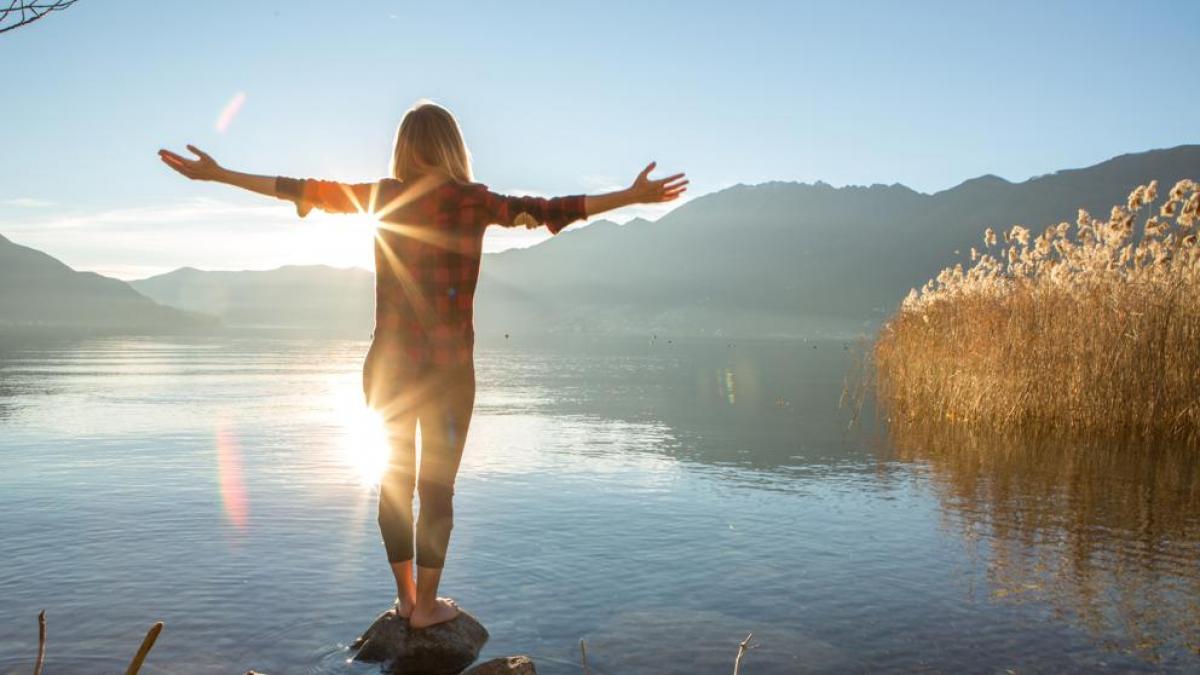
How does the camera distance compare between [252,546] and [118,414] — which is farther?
[118,414]

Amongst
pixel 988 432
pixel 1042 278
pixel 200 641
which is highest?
pixel 1042 278

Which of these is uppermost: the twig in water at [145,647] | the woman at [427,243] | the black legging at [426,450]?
the woman at [427,243]

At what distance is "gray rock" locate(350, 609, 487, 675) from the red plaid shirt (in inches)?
60.7

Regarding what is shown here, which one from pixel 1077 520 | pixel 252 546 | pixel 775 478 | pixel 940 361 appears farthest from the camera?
pixel 940 361

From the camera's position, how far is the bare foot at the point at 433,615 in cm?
514

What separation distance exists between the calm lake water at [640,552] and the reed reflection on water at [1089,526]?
0.04 m

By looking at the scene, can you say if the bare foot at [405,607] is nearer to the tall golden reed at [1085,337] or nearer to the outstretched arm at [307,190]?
the outstretched arm at [307,190]

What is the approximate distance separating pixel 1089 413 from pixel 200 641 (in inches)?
550

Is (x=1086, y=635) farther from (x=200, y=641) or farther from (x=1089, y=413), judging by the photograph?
(x=1089, y=413)

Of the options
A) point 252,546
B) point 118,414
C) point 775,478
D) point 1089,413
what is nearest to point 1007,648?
point 252,546

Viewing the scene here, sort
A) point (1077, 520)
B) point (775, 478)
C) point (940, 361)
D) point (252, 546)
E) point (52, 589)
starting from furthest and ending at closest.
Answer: point (940, 361)
point (775, 478)
point (1077, 520)
point (252, 546)
point (52, 589)

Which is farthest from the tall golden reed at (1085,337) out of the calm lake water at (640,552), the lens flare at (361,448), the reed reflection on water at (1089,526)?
the lens flare at (361,448)

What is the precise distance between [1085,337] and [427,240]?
13235 mm

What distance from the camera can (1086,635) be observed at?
18.8 feet
